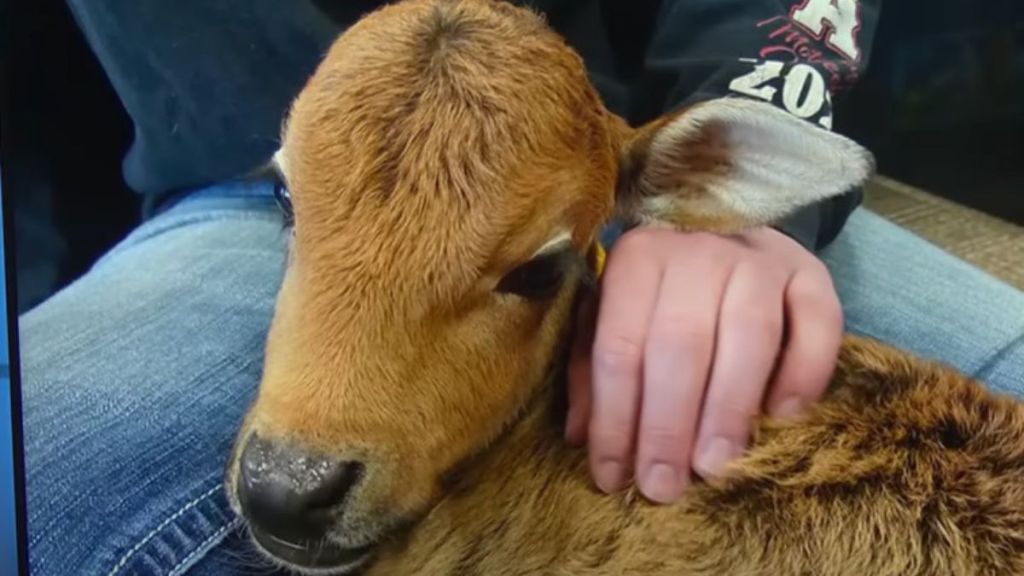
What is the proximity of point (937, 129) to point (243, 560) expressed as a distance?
1796mm

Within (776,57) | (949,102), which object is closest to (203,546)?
(776,57)

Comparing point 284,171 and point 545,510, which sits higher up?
point 284,171

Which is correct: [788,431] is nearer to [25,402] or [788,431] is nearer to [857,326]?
[857,326]

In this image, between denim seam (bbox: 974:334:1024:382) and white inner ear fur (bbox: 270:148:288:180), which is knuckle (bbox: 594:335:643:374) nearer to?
white inner ear fur (bbox: 270:148:288:180)

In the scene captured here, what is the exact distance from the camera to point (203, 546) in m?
0.99

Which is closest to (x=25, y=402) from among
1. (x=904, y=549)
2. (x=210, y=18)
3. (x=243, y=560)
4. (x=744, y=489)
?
(x=243, y=560)

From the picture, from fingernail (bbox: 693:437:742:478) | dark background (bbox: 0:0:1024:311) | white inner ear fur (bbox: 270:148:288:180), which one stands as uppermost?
white inner ear fur (bbox: 270:148:288:180)

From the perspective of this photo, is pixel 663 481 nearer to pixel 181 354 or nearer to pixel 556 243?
pixel 556 243

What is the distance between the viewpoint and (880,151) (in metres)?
2.38

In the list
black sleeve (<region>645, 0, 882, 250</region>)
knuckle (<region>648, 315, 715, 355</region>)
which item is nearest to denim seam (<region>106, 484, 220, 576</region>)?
knuckle (<region>648, 315, 715, 355</region>)

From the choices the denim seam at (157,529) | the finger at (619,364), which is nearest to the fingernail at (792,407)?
the finger at (619,364)

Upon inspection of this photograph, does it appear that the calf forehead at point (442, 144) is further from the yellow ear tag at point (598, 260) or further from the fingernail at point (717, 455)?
the fingernail at point (717, 455)

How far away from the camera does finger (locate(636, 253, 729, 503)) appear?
91 cm

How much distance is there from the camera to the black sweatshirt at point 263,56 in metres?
1.25
